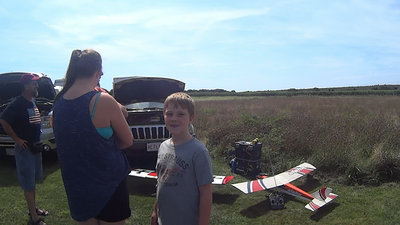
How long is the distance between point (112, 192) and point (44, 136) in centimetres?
631

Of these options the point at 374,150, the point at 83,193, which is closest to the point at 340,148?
the point at 374,150

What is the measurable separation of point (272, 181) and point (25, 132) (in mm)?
3961

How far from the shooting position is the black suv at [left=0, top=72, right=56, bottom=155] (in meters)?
7.37

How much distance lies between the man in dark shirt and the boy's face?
8.96 feet

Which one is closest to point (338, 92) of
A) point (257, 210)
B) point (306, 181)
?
point (306, 181)

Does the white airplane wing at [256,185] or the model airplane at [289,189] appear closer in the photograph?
the model airplane at [289,189]

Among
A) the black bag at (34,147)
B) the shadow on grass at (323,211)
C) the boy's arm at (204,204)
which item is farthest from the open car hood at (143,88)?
the boy's arm at (204,204)

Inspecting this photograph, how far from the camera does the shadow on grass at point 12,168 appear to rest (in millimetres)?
6504

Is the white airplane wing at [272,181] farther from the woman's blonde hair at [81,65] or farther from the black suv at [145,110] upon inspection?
the woman's blonde hair at [81,65]

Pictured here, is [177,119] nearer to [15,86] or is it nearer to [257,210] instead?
[257,210]

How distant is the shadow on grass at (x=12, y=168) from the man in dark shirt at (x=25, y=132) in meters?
2.71

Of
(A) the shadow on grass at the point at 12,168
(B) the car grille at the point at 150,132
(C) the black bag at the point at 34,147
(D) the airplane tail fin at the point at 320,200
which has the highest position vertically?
(C) the black bag at the point at 34,147

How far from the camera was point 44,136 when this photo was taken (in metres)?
7.52

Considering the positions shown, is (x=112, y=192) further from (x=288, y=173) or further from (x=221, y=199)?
(x=288, y=173)
